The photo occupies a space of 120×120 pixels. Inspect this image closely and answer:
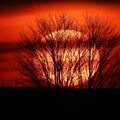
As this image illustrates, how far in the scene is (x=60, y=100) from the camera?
86.5ft

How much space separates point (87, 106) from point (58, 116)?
1660 millimetres

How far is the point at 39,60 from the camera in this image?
46.2 metres

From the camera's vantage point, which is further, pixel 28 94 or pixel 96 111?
pixel 28 94

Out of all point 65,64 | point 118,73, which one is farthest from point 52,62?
point 118,73

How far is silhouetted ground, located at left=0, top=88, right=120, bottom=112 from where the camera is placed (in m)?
26.0

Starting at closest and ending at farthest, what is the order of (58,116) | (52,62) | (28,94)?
(58,116) < (28,94) < (52,62)

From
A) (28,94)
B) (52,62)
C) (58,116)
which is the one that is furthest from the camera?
(52,62)

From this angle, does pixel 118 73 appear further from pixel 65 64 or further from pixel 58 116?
pixel 58 116

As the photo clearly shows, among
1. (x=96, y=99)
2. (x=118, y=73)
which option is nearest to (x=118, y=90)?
(x=96, y=99)

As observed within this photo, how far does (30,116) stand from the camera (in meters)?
25.4

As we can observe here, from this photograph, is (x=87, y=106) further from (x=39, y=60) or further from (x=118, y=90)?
(x=39, y=60)

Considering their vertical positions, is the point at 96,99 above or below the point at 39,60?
below

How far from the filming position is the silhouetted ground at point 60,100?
85.2 feet

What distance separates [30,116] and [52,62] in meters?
20.8
